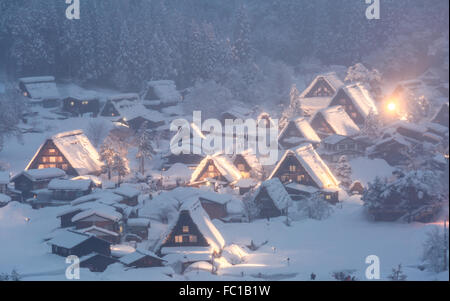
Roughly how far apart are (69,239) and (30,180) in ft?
36.6

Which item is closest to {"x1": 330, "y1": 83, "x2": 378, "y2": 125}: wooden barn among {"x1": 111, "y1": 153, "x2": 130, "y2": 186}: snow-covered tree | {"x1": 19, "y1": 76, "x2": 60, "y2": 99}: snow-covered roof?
{"x1": 111, "y1": 153, "x2": 130, "y2": 186}: snow-covered tree

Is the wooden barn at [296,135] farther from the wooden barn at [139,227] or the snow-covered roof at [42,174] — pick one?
the wooden barn at [139,227]

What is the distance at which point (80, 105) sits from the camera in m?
61.2

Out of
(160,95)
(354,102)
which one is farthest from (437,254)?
(160,95)

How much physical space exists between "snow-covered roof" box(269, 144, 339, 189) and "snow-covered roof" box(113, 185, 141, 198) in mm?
8064

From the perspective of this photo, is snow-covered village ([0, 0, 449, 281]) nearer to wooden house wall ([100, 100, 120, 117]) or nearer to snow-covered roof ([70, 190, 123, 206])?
snow-covered roof ([70, 190, 123, 206])

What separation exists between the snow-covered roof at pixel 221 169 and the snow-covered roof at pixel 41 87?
75.5 ft

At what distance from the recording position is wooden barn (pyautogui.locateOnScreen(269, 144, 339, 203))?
41844mm

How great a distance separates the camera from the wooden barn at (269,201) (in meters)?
38.6

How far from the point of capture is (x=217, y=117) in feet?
197

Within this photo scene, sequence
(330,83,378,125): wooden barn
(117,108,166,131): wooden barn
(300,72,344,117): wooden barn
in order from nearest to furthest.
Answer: (330,83,378,125): wooden barn → (117,108,166,131): wooden barn → (300,72,344,117): wooden barn

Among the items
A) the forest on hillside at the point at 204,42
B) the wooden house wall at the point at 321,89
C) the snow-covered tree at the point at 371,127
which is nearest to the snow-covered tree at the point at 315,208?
the snow-covered tree at the point at 371,127

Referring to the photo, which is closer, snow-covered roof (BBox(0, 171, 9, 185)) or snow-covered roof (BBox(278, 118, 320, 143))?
snow-covered roof (BBox(0, 171, 9, 185))
